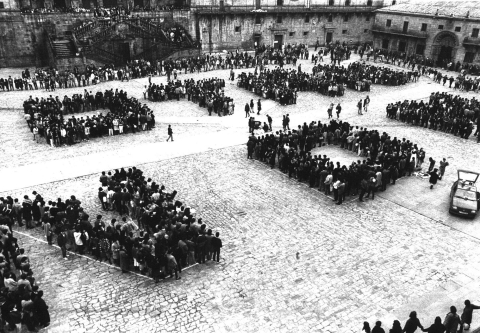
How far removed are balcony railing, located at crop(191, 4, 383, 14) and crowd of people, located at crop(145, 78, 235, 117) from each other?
701 inches

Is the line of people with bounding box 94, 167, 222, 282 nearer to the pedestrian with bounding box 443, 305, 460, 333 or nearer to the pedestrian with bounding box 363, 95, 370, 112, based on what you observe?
the pedestrian with bounding box 443, 305, 460, 333

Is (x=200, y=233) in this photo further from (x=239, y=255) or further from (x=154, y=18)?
(x=154, y=18)

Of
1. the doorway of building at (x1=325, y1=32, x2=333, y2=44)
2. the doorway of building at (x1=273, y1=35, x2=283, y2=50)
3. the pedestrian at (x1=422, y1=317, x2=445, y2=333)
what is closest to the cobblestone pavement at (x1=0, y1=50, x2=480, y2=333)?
the pedestrian at (x1=422, y1=317, x2=445, y2=333)

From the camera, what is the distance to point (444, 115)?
2830cm

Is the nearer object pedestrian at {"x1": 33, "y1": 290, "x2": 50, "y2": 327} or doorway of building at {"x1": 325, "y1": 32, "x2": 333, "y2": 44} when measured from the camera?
pedestrian at {"x1": 33, "y1": 290, "x2": 50, "y2": 327}

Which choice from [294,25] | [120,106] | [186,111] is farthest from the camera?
[294,25]

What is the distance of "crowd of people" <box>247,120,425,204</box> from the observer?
18766mm

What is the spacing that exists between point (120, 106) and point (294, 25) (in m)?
34.8

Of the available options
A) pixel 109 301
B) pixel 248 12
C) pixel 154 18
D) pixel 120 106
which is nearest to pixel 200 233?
pixel 109 301

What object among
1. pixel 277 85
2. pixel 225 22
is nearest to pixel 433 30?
pixel 225 22

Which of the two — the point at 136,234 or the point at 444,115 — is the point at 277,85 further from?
the point at 136,234

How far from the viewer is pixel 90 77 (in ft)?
125

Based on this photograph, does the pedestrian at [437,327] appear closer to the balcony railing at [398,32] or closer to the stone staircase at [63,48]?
the stone staircase at [63,48]

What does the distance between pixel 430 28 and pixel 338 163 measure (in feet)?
128
